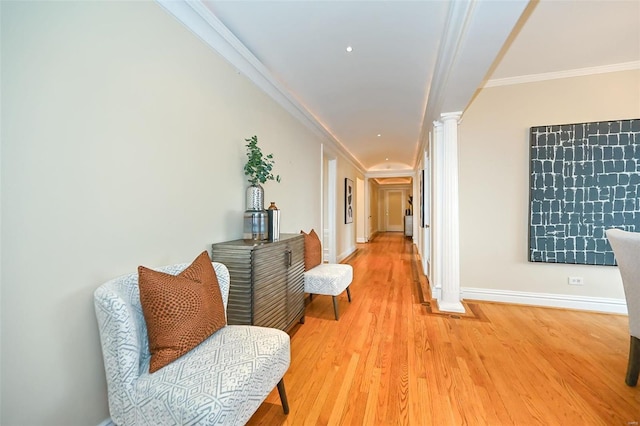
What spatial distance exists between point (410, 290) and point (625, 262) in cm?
239

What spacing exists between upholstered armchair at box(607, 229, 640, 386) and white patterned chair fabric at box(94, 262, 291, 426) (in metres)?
2.10

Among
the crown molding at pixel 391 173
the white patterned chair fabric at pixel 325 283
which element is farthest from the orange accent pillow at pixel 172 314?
the crown molding at pixel 391 173

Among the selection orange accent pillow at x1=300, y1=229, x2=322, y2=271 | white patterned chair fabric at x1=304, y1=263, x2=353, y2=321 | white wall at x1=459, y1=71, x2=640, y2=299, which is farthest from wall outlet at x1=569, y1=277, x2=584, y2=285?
orange accent pillow at x1=300, y1=229, x2=322, y2=271

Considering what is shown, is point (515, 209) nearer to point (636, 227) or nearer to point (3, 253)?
point (636, 227)

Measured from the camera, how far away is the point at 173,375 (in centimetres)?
106

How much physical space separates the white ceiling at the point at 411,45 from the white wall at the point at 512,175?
0.21 meters

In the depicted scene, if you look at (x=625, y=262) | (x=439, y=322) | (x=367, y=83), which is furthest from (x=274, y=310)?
(x=367, y=83)

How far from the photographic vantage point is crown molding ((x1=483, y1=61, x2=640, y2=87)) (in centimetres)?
282

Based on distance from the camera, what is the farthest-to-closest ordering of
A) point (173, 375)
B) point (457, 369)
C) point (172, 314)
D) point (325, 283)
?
point (325, 283) → point (457, 369) → point (172, 314) → point (173, 375)

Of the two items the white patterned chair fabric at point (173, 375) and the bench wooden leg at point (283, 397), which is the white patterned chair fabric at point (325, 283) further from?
the white patterned chair fabric at point (173, 375)

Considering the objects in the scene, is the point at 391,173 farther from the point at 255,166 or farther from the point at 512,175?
the point at 255,166

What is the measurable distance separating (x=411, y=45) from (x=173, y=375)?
8.92ft

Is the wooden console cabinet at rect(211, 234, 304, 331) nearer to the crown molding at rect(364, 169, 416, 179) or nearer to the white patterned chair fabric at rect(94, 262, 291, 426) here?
the white patterned chair fabric at rect(94, 262, 291, 426)

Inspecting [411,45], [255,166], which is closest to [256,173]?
[255,166]
